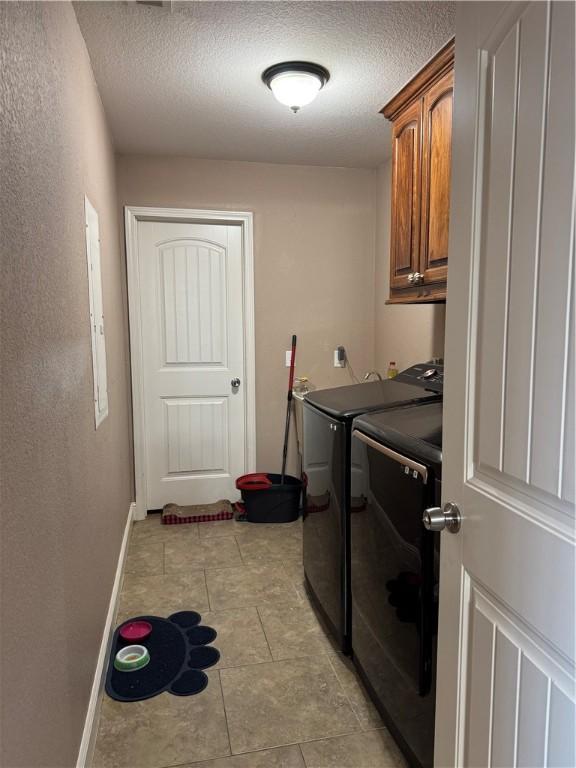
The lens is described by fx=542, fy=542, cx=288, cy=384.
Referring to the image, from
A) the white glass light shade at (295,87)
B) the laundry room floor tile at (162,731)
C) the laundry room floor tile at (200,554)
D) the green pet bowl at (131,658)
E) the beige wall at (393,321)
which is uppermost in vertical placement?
the white glass light shade at (295,87)

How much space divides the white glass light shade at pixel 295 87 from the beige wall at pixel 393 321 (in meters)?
1.36

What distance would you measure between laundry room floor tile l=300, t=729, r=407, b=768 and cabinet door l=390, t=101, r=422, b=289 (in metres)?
1.76

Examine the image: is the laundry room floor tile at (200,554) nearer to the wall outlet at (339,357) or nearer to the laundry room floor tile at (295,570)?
the laundry room floor tile at (295,570)

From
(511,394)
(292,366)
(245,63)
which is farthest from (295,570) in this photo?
(245,63)

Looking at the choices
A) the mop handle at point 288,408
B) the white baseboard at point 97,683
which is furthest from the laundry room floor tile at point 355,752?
the mop handle at point 288,408

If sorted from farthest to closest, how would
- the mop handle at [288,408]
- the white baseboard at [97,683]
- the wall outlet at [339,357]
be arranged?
1. the wall outlet at [339,357]
2. the mop handle at [288,408]
3. the white baseboard at [97,683]

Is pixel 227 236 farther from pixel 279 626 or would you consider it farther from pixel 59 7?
pixel 279 626

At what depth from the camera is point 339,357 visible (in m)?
4.07

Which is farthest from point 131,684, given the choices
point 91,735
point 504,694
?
point 504,694

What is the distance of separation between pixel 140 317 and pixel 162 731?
258cm

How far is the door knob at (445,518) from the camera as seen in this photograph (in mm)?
1072

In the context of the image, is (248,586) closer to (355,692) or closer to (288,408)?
(355,692)

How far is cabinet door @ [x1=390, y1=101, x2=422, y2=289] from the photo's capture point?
236cm

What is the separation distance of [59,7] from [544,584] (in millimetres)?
2035
